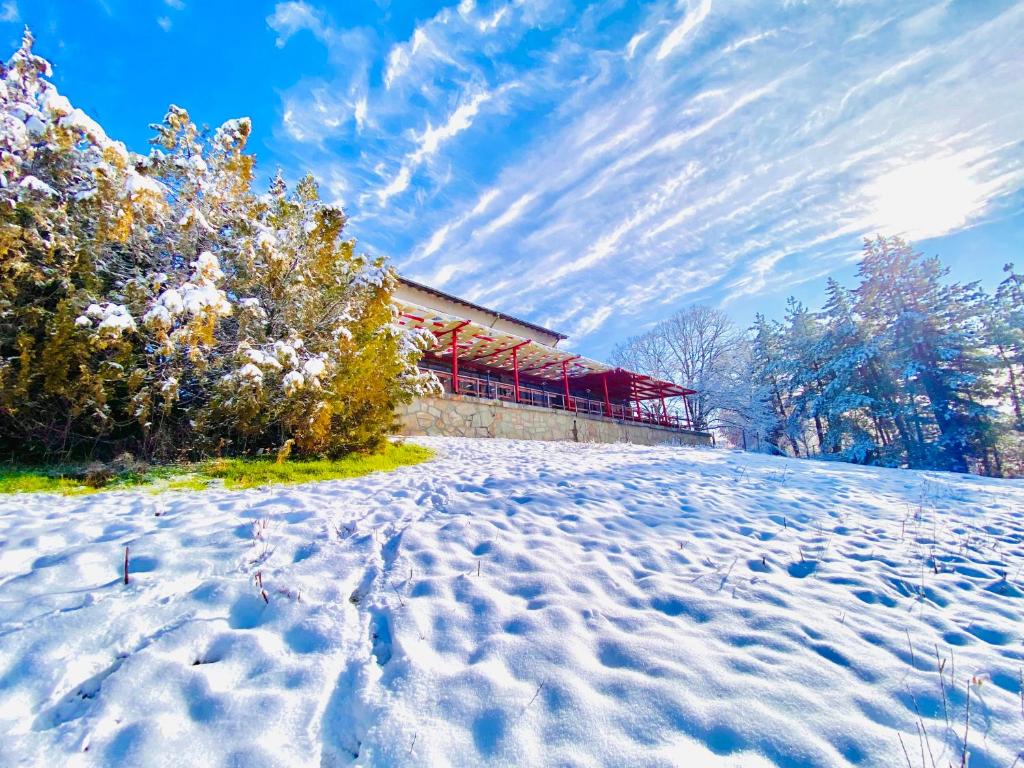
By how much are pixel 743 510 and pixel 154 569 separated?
5293 mm

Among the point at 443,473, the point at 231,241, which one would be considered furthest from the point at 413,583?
the point at 231,241

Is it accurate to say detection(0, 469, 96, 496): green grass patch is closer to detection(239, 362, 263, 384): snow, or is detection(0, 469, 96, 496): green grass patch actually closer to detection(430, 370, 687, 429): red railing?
detection(239, 362, 263, 384): snow

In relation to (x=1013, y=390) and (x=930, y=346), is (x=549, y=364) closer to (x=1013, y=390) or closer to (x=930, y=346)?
(x=930, y=346)

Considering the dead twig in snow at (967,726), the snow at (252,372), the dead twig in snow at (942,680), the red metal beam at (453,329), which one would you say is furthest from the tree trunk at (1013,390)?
the snow at (252,372)

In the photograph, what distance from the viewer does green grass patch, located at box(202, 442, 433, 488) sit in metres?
5.19

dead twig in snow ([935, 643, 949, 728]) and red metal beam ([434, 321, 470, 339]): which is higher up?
red metal beam ([434, 321, 470, 339])

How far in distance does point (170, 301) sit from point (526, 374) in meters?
15.8

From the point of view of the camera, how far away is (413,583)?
8.87ft

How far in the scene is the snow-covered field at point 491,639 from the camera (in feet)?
4.99

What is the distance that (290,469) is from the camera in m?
5.60

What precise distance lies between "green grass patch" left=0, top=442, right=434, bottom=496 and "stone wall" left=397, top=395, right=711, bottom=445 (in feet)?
9.51

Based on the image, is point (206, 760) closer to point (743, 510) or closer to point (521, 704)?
point (521, 704)

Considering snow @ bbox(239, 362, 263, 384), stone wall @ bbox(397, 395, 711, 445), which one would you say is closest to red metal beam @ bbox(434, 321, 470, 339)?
stone wall @ bbox(397, 395, 711, 445)

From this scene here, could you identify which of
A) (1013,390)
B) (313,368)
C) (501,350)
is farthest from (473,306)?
(1013,390)
